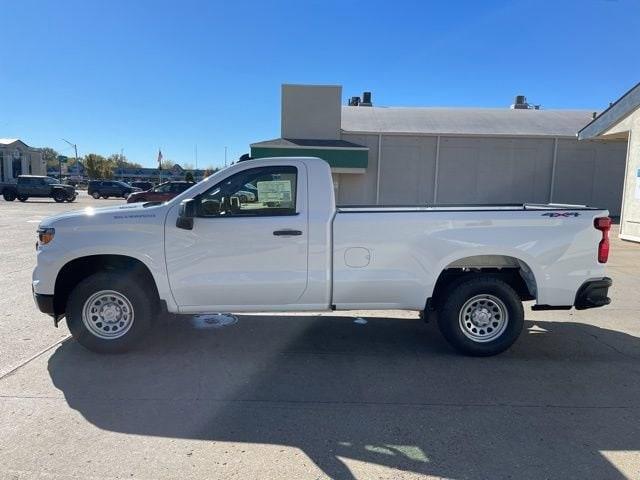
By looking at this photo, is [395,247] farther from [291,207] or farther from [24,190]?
[24,190]

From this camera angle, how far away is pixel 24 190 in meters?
35.2

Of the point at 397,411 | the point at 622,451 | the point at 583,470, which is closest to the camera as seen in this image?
the point at 583,470

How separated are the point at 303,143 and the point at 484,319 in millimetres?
18468

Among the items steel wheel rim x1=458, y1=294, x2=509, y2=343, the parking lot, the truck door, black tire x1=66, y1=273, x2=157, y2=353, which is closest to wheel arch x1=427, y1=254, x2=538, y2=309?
steel wheel rim x1=458, y1=294, x2=509, y2=343

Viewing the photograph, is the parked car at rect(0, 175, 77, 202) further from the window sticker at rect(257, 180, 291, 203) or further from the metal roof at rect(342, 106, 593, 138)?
the window sticker at rect(257, 180, 291, 203)

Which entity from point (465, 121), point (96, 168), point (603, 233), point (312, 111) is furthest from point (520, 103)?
point (96, 168)

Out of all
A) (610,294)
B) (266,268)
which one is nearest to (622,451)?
(266,268)

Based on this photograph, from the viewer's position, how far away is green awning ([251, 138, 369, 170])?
2138 centimetres

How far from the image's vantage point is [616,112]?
1402cm

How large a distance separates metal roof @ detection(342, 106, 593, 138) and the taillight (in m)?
19.1

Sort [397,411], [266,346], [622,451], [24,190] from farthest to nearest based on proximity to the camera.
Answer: [24,190] < [266,346] < [397,411] < [622,451]

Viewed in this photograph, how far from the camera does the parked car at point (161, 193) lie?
22.9 m

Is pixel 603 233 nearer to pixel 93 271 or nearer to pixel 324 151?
pixel 93 271

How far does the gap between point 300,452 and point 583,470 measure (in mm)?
1789
